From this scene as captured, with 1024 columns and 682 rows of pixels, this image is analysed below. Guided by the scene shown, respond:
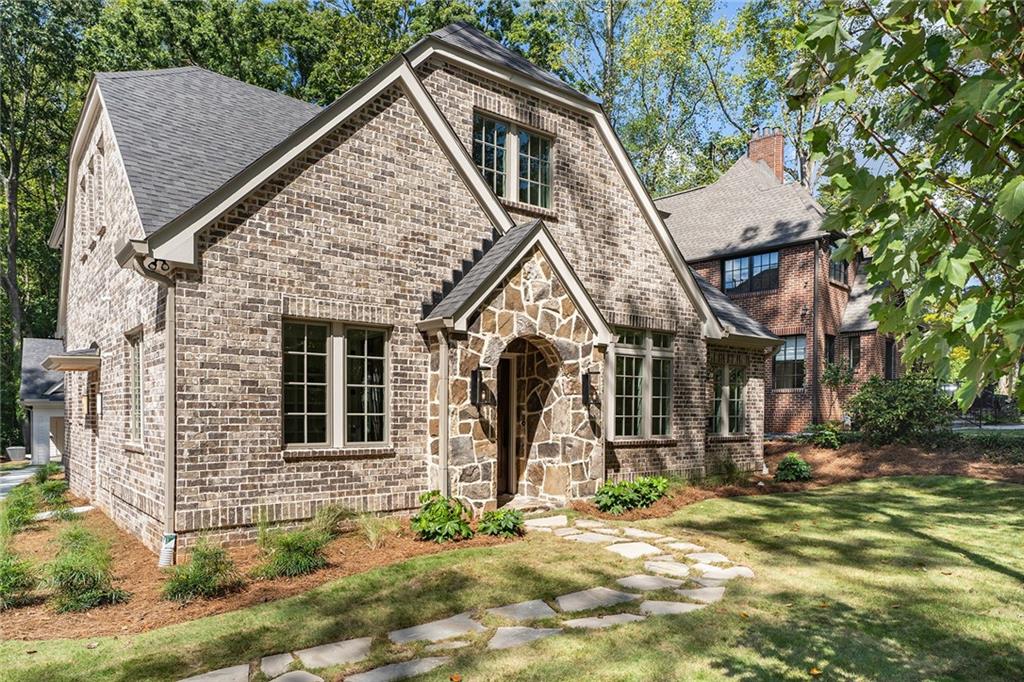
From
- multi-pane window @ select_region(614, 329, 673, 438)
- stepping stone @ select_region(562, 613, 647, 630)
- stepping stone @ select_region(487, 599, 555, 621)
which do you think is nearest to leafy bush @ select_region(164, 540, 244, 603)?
stepping stone @ select_region(487, 599, 555, 621)

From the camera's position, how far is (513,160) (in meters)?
11.4

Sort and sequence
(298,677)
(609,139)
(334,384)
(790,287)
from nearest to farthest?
(298,677) < (334,384) < (609,139) < (790,287)

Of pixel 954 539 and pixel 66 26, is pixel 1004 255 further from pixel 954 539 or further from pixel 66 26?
pixel 66 26

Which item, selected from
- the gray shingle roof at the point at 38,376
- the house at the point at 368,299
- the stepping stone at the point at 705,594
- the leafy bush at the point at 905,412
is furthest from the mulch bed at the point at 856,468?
the gray shingle roof at the point at 38,376

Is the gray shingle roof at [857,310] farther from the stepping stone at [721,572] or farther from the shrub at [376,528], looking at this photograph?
the shrub at [376,528]

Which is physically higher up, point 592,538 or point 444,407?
point 444,407

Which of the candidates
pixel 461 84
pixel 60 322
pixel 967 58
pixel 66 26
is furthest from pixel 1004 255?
pixel 66 26

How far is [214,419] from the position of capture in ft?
25.0

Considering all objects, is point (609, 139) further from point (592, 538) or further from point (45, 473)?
point (45, 473)

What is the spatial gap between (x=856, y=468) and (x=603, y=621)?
41.8 feet

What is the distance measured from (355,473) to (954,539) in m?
8.00

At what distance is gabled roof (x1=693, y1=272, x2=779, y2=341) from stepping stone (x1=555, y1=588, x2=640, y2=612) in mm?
8514

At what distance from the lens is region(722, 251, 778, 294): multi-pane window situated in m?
23.8

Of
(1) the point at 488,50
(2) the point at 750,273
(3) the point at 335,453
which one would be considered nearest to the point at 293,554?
(3) the point at 335,453
